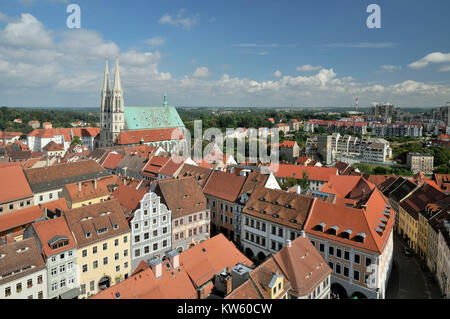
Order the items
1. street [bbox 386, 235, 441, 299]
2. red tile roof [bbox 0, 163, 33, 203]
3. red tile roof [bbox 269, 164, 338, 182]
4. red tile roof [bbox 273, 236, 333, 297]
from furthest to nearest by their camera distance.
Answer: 1. red tile roof [bbox 269, 164, 338, 182]
2. red tile roof [bbox 0, 163, 33, 203]
3. street [bbox 386, 235, 441, 299]
4. red tile roof [bbox 273, 236, 333, 297]

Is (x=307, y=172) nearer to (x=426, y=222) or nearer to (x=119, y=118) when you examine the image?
(x=426, y=222)

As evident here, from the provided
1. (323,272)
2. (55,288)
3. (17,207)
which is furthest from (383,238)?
(17,207)

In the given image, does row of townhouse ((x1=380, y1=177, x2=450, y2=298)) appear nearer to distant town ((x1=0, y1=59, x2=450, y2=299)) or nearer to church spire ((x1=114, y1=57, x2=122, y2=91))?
distant town ((x1=0, y1=59, x2=450, y2=299))

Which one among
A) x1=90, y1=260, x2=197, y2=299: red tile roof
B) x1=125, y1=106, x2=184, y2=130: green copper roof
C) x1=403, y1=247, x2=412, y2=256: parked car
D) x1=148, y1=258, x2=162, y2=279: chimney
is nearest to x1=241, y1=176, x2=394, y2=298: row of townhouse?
x1=403, y1=247, x2=412, y2=256: parked car

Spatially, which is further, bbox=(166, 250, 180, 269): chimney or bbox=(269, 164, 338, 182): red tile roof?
bbox=(269, 164, 338, 182): red tile roof

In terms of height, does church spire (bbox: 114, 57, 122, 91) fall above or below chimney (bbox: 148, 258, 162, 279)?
above

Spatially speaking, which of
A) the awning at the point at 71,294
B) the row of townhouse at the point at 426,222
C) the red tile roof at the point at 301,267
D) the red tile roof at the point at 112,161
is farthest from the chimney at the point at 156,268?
the red tile roof at the point at 112,161
